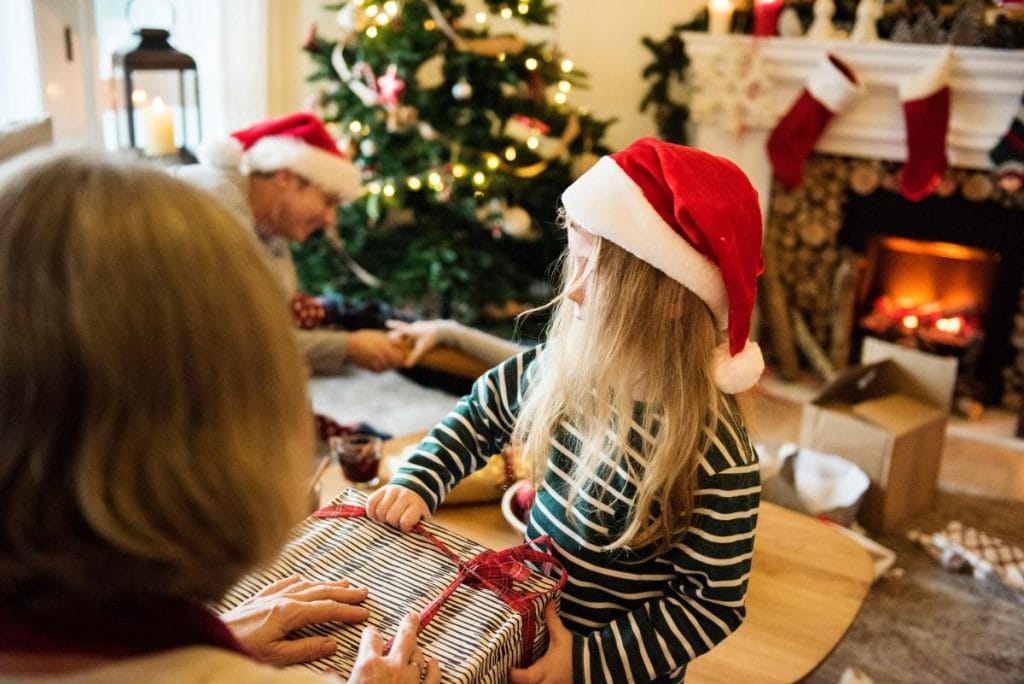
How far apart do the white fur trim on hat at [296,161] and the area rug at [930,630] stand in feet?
5.72

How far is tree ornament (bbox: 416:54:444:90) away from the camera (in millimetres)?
3279

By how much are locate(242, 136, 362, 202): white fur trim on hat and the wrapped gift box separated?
1609 mm

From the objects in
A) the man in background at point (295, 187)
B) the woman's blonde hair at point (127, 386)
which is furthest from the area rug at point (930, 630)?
the woman's blonde hair at point (127, 386)

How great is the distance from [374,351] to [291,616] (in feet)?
5.16

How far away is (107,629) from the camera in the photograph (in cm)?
53

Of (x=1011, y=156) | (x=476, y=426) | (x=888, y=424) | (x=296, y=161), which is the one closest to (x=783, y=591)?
(x=476, y=426)

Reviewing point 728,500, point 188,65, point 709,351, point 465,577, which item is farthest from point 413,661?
point 188,65

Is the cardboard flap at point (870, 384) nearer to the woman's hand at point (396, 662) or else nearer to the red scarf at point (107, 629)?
the woman's hand at point (396, 662)

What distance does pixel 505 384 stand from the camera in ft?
4.14

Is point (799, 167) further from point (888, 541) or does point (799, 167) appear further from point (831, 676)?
point (831, 676)

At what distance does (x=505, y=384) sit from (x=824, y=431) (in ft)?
5.30

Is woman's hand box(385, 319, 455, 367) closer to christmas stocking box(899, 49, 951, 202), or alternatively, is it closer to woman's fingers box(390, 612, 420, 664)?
woman's fingers box(390, 612, 420, 664)

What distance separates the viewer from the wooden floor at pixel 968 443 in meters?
3.00

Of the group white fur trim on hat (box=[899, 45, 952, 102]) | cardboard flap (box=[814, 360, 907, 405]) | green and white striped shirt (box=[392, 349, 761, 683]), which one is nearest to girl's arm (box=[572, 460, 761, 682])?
green and white striped shirt (box=[392, 349, 761, 683])
